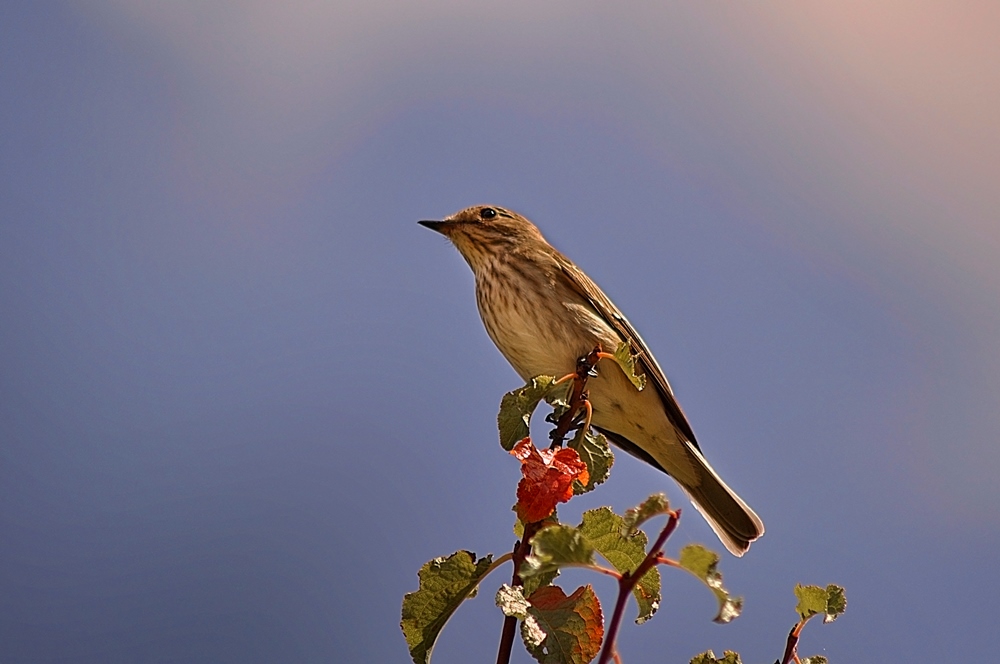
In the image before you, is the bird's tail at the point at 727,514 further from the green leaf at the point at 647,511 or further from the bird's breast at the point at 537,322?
the green leaf at the point at 647,511

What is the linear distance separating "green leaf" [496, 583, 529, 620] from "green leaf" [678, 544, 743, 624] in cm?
37

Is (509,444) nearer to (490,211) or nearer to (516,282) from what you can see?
(516,282)

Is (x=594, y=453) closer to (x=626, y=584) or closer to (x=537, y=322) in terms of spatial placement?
(x=626, y=584)

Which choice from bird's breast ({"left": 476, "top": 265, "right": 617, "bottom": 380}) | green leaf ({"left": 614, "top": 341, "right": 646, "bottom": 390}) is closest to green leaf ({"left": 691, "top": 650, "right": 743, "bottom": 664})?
green leaf ({"left": 614, "top": 341, "right": 646, "bottom": 390})

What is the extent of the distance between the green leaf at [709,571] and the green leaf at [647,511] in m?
0.08

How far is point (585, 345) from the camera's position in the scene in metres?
5.12

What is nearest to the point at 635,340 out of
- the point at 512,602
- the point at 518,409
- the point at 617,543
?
the point at 518,409

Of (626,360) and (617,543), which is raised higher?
(626,360)

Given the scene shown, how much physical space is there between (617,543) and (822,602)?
468 millimetres

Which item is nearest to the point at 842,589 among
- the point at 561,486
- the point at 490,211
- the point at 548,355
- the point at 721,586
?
the point at 721,586

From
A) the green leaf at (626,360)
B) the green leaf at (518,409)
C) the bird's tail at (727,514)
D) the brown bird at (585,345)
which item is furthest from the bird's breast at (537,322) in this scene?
the green leaf at (518,409)

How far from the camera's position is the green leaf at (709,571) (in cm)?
164

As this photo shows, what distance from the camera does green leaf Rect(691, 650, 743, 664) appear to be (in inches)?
73.0

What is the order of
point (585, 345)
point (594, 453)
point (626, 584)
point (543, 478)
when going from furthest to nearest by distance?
1. point (585, 345)
2. point (594, 453)
3. point (543, 478)
4. point (626, 584)
